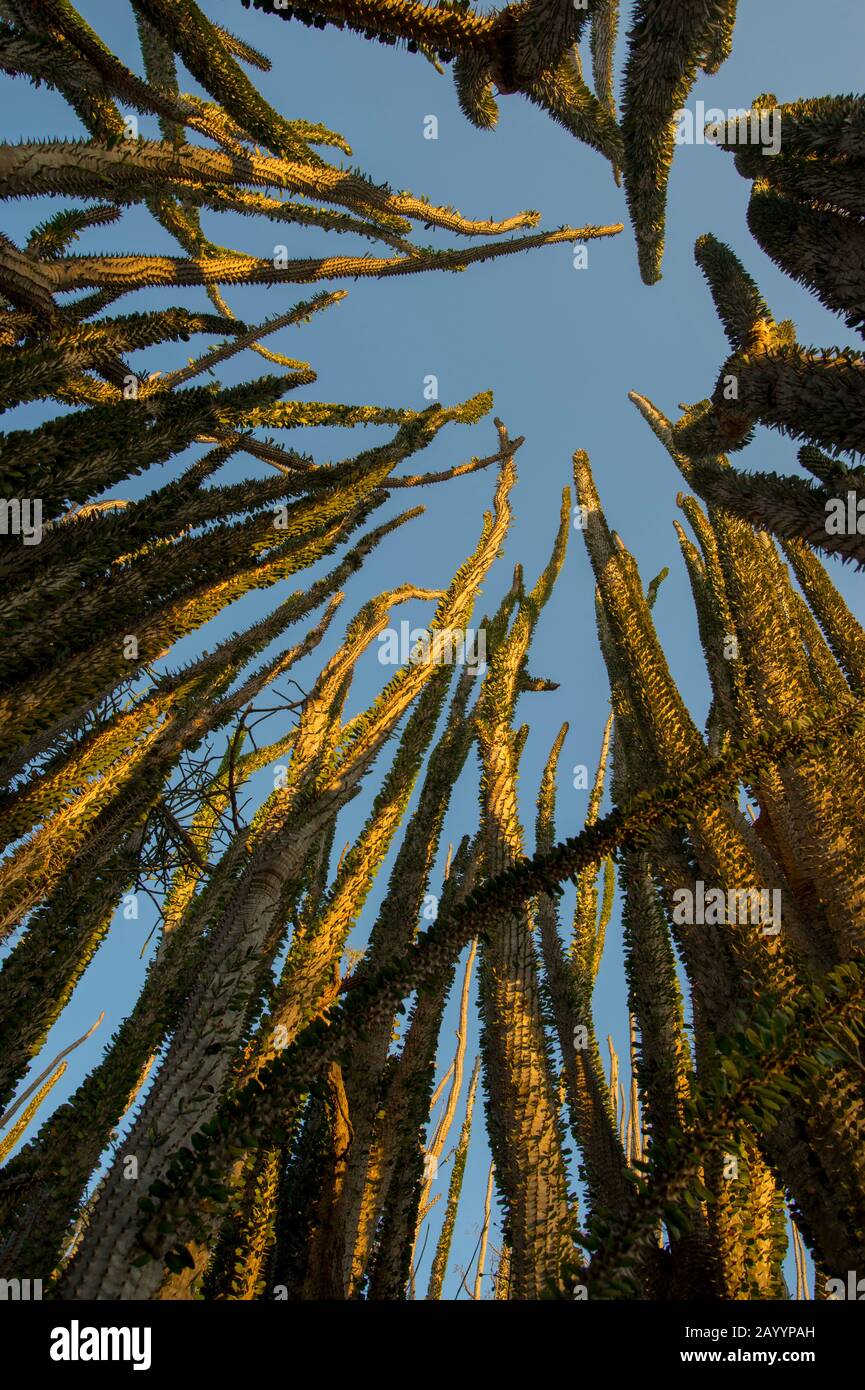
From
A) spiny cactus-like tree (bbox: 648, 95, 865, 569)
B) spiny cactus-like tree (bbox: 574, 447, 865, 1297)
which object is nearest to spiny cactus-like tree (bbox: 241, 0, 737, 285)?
→ spiny cactus-like tree (bbox: 648, 95, 865, 569)

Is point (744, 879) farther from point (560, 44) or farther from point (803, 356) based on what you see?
point (560, 44)

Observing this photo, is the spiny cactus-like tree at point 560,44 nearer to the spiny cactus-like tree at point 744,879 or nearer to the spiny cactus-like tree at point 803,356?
the spiny cactus-like tree at point 803,356

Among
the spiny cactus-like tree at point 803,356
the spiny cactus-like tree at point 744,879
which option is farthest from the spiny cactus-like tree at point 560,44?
the spiny cactus-like tree at point 744,879

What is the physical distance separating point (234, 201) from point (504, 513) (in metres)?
3.62

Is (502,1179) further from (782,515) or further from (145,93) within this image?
(145,93)

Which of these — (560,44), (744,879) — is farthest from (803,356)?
(744,879)

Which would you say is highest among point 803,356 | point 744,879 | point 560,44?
point 560,44

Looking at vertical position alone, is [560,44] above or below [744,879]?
above

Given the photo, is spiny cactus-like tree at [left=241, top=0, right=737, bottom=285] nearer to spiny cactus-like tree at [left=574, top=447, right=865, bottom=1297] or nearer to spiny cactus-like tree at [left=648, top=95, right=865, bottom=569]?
spiny cactus-like tree at [left=648, top=95, right=865, bottom=569]

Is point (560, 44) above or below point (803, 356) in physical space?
above

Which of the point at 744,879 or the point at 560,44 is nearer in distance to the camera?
the point at 560,44

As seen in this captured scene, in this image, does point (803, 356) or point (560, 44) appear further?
point (803, 356)

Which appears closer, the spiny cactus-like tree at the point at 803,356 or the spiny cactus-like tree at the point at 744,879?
the spiny cactus-like tree at the point at 744,879

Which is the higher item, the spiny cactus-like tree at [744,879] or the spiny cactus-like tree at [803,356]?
the spiny cactus-like tree at [803,356]
